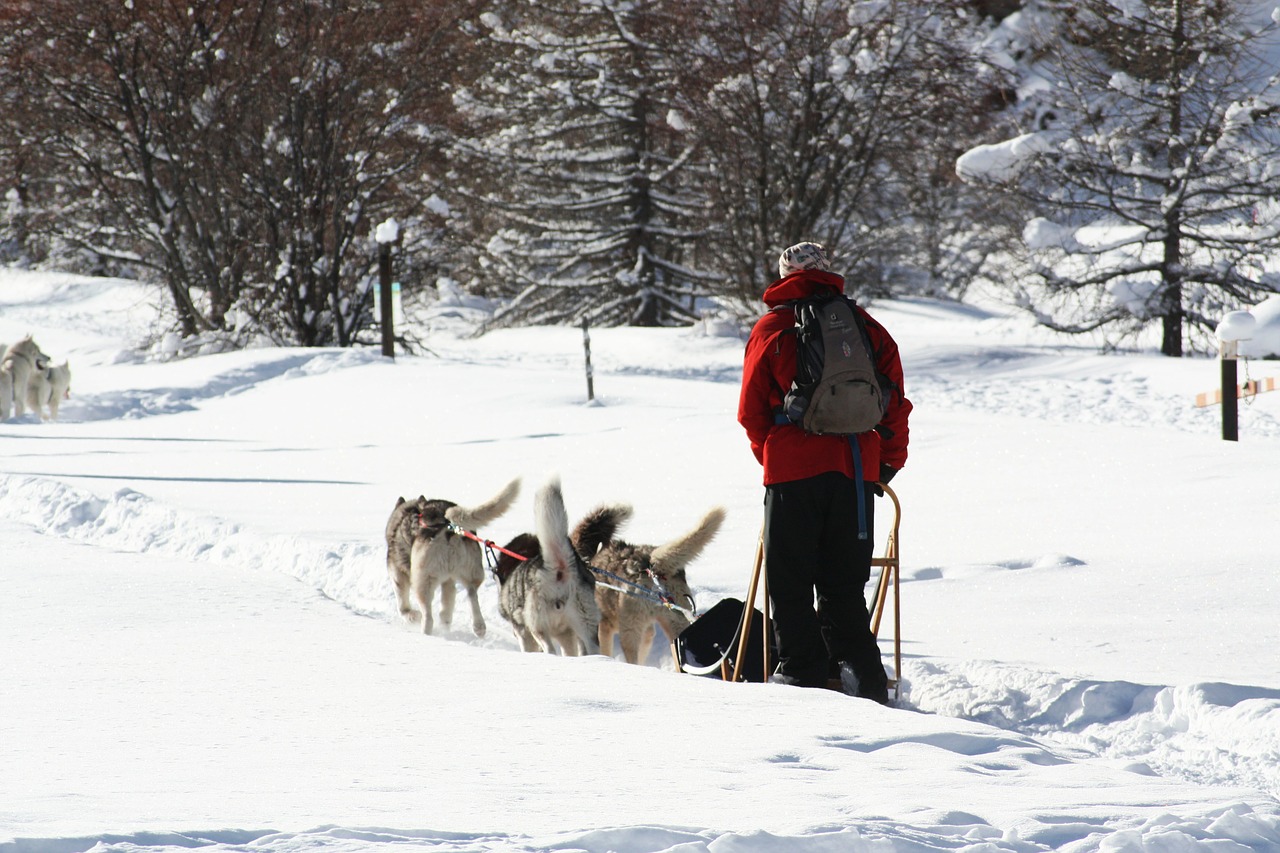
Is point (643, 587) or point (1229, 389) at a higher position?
point (1229, 389)

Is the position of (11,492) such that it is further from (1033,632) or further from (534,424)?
(1033,632)

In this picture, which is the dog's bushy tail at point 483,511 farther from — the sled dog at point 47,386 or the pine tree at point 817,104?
the pine tree at point 817,104

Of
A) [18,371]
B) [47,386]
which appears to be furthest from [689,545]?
[18,371]

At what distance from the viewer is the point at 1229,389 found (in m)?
9.62

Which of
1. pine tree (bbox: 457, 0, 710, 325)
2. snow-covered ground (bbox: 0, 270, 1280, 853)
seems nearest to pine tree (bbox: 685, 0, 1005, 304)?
pine tree (bbox: 457, 0, 710, 325)

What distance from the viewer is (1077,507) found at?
7570 millimetres

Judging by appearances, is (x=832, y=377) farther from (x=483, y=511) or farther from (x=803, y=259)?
(x=483, y=511)

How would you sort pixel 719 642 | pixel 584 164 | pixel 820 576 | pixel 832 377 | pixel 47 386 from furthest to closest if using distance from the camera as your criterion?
1. pixel 584 164
2. pixel 47 386
3. pixel 719 642
4. pixel 820 576
5. pixel 832 377

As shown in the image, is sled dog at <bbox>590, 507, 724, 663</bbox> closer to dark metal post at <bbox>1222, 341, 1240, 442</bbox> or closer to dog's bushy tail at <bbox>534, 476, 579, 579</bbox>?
dog's bushy tail at <bbox>534, 476, 579, 579</bbox>

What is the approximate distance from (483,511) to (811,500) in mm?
2752

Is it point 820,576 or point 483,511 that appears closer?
point 820,576

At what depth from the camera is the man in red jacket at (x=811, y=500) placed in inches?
164

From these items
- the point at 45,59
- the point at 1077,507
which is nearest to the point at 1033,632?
the point at 1077,507

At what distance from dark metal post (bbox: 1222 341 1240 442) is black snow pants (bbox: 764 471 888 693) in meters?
6.49
